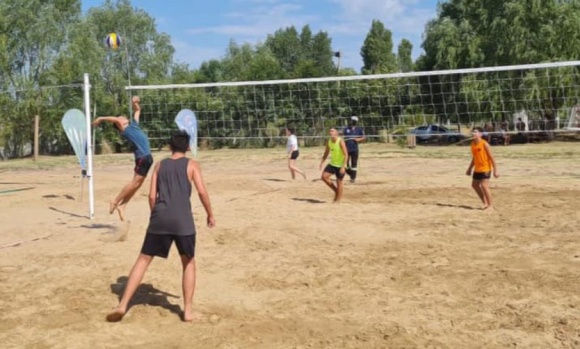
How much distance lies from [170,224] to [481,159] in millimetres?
6349

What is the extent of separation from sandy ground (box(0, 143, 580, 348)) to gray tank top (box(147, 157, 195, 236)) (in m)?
0.71

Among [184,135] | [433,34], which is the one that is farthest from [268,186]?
[433,34]

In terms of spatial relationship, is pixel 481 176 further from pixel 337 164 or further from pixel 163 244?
pixel 163 244

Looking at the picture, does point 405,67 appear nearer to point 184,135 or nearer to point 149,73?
point 149,73

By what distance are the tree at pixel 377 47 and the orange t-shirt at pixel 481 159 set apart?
157 feet

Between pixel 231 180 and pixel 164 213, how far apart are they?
920 centimetres

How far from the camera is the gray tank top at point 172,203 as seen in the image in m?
4.93

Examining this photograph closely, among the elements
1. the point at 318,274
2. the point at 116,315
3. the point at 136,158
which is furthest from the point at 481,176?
the point at 116,315

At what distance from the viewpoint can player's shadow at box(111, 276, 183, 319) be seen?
530 centimetres

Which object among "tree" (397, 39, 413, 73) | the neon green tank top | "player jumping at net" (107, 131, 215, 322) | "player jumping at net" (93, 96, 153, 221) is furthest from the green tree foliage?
"tree" (397, 39, 413, 73)

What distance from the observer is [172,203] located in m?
4.96

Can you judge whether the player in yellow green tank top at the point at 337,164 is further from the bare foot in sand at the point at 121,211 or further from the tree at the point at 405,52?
the tree at the point at 405,52

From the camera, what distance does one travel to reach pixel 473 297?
528 centimetres

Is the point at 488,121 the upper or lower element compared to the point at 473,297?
upper
